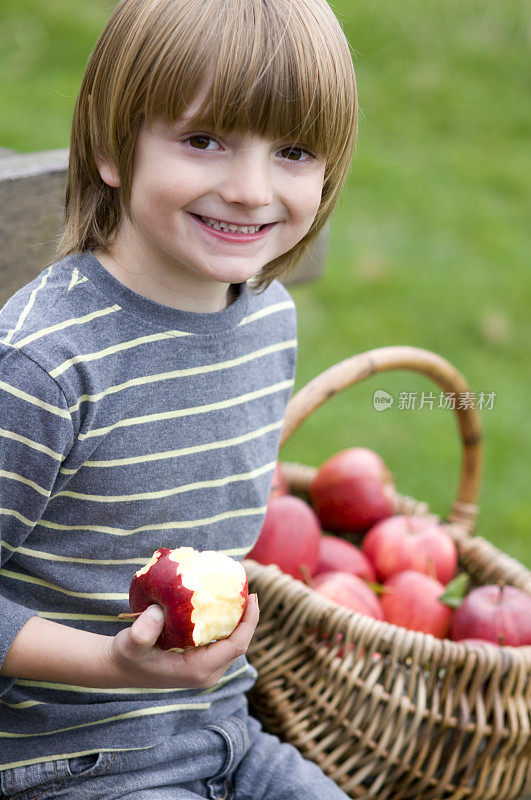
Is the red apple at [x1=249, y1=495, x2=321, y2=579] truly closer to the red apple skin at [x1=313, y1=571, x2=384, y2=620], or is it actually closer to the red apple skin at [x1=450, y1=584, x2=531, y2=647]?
the red apple skin at [x1=313, y1=571, x2=384, y2=620]

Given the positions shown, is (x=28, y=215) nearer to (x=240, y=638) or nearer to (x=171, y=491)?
(x=171, y=491)

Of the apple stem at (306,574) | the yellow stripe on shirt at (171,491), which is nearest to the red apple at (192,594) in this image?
the yellow stripe on shirt at (171,491)

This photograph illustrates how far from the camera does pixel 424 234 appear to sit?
147 inches

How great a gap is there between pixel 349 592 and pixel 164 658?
67cm

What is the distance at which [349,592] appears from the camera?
63.1 inches

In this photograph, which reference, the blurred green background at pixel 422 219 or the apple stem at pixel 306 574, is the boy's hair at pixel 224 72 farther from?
the blurred green background at pixel 422 219

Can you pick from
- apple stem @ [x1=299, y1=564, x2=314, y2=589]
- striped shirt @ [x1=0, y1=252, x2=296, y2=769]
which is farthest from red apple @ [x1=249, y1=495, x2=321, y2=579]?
striped shirt @ [x1=0, y1=252, x2=296, y2=769]

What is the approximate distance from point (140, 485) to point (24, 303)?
253 millimetres

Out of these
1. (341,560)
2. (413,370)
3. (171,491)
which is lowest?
(341,560)

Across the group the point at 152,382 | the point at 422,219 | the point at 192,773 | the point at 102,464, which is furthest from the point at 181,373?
the point at 422,219

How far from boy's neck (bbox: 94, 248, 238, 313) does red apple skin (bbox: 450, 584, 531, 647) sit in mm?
763

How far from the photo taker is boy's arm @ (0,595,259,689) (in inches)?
38.4

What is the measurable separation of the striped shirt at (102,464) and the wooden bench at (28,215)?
1.27 ft

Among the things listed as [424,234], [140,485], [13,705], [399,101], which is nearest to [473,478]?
[140,485]
